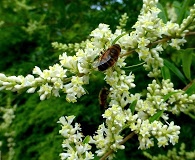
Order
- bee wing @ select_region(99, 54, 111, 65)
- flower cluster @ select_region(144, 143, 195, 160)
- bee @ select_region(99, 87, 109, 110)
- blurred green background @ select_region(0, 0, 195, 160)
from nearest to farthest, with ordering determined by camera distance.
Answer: bee wing @ select_region(99, 54, 111, 65)
bee @ select_region(99, 87, 109, 110)
flower cluster @ select_region(144, 143, 195, 160)
blurred green background @ select_region(0, 0, 195, 160)

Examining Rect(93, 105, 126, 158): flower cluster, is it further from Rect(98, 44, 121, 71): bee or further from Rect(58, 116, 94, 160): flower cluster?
Rect(98, 44, 121, 71): bee

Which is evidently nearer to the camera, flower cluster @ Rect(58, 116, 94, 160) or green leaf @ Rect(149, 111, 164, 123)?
flower cluster @ Rect(58, 116, 94, 160)

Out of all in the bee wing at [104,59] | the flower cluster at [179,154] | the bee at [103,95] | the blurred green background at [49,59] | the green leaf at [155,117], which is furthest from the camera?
the blurred green background at [49,59]

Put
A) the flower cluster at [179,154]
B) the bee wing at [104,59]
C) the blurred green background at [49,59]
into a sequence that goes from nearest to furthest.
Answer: the bee wing at [104,59]
the flower cluster at [179,154]
the blurred green background at [49,59]

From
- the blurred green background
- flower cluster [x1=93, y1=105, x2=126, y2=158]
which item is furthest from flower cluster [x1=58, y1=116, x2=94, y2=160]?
the blurred green background

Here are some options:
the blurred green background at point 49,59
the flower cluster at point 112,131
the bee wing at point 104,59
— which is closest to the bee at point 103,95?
the flower cluster at point 112,131

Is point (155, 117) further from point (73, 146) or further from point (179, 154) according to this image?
point (179, 154)

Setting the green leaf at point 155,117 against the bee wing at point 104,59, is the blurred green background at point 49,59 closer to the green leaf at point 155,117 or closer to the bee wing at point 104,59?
the green leaf at point 155,117

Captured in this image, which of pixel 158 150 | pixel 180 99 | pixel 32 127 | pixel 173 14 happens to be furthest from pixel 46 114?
pixel 180 99
